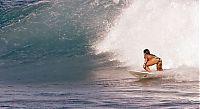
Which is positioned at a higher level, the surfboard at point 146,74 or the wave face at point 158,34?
the wave face at point 158,34

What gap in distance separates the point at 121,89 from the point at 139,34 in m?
9.60

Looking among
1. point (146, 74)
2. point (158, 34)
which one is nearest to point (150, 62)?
point (146, 74)

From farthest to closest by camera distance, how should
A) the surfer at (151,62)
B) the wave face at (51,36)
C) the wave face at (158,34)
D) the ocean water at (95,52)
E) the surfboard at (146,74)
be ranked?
the wave face at (51,36)
the wave face at (158,34)
the surfer at (151,62)
the surfboard at (146,74)
the ocean water at (95,52)

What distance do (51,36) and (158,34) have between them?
22.8 feet

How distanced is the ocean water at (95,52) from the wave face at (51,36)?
0.14 ft

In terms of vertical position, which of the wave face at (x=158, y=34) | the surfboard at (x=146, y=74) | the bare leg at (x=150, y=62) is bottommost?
the surfboard at (x=146, y=74)

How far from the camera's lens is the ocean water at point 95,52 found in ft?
41.1

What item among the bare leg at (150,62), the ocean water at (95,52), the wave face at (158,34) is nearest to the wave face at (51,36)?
the ocean water at (95,52)

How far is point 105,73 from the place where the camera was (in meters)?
18.1

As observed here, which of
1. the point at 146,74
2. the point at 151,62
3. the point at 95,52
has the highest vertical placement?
the point at 95,52

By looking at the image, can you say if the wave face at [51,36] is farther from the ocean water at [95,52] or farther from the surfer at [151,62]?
the surfer at [151,62]

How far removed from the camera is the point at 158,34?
886 inches

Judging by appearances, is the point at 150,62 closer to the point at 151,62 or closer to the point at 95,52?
the point at 151,62

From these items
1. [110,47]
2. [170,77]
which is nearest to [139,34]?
[110,47]
